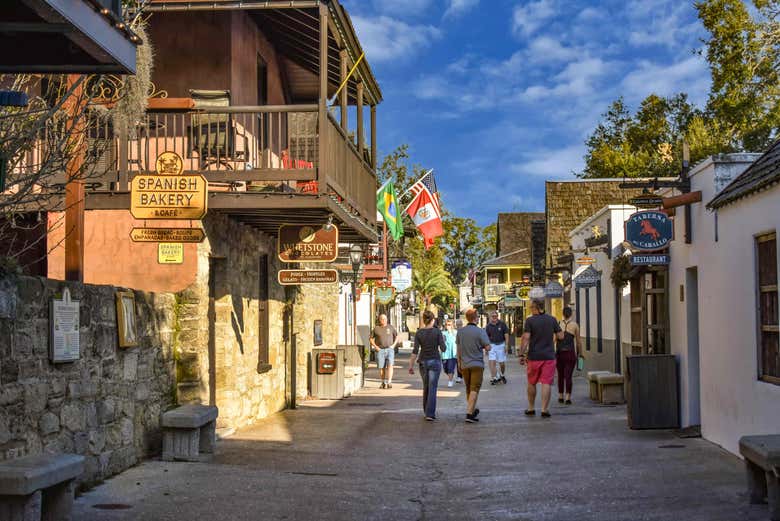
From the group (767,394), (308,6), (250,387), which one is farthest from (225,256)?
(767,394)

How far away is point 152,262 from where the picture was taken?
1313cm

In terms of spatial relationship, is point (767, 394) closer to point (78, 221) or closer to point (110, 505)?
point (110, 505)

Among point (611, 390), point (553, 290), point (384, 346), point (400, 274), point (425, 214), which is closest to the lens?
point (611, 390)

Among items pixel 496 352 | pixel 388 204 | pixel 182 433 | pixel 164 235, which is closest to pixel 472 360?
pixel 164 235

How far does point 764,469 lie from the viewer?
25.0ft

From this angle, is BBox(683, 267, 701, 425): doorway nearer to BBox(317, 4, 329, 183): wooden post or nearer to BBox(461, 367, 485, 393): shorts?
BBox(461, 367, 485, 393): shorts

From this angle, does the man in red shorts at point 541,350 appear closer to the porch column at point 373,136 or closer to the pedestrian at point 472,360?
the pedestrian at point 472,360

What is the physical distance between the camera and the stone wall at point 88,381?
7648 mm

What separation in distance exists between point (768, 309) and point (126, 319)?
6166 millimetres

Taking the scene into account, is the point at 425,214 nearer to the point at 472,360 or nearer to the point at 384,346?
the point at 384,346

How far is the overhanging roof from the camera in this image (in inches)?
225

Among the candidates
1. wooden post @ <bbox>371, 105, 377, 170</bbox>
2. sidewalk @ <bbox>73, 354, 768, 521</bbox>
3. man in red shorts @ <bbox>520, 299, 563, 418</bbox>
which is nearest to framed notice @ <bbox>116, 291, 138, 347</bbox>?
sidewalk @ <bbox>73, 354, 768, 521</bbox>

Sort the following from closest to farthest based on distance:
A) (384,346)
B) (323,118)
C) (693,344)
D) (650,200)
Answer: (323,118) < (693,344) < (650,200) < (384,346)

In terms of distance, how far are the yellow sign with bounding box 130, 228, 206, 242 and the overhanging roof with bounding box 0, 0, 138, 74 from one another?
5.29 m
